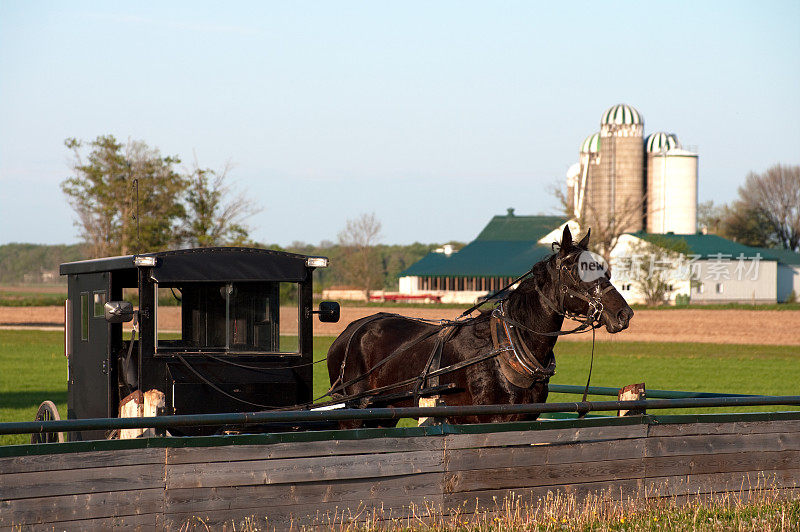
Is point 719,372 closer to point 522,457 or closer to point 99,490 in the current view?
point 522,457

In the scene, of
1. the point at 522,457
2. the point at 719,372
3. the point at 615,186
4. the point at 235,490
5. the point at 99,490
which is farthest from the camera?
the point at 615,186

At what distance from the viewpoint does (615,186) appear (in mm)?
96750

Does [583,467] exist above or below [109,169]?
below

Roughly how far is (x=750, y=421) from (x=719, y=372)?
2237cm

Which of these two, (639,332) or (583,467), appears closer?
(583,467)

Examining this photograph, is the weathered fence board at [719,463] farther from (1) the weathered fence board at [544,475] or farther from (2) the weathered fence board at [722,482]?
(1) the weathered fence board at [544,475]

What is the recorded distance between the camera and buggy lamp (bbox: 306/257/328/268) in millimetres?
9539

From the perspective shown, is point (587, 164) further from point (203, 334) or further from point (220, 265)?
point (220, 265)

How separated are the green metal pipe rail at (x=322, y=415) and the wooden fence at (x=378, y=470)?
12cm

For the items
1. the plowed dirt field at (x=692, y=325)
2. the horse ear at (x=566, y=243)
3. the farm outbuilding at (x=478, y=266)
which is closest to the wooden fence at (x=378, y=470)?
the horse ear at (x=566, y=243)

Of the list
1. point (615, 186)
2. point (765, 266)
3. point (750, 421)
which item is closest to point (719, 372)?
point (750, 421)

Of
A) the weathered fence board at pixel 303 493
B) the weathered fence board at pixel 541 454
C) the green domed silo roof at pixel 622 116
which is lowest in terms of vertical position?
the weathered fence board at pixel 303 493

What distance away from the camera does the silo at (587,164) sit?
96.0 meters

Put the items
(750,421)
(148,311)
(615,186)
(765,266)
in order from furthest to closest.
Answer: (615,186) → (765,266) → (148,311) → (750,421)
